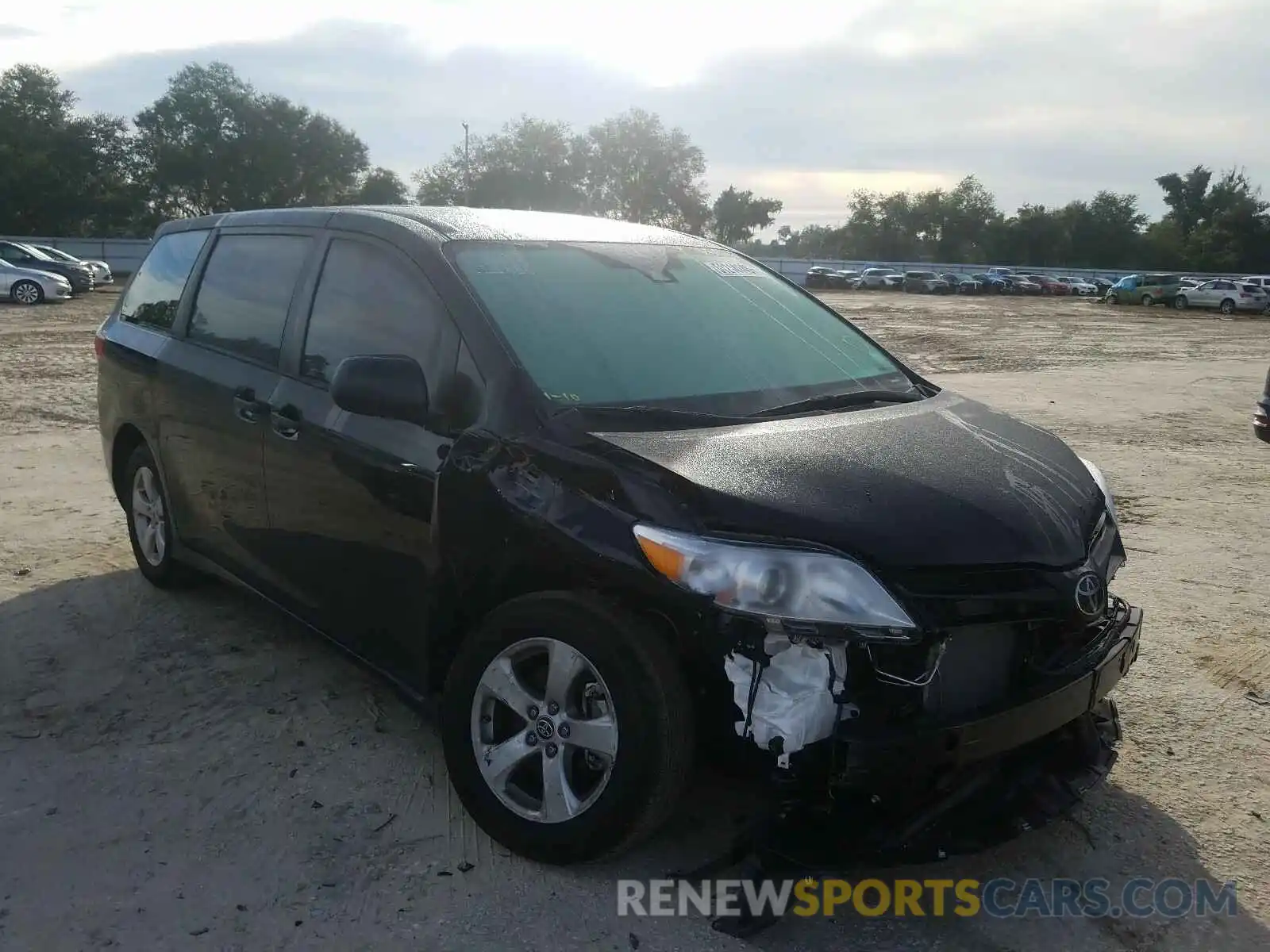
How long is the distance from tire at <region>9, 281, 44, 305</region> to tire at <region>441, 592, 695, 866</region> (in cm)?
2695

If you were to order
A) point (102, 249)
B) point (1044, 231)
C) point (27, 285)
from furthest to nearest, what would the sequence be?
point (1044, 231) → point (102, 249) → point (27, 285)

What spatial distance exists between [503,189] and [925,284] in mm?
32555

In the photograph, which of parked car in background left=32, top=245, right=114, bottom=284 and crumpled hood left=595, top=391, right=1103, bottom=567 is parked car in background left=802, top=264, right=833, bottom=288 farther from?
crumpled hood left=595, top=391, right=1103, bottom=567

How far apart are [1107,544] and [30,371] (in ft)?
43.8

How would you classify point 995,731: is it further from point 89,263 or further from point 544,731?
point 89,263

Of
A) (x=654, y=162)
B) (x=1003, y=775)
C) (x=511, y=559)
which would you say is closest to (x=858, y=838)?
(x=1003, y=775)

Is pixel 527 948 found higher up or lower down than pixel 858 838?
lower down

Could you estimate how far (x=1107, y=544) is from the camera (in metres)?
3.09

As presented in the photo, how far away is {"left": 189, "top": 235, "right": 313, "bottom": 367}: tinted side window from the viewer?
3.90 metres

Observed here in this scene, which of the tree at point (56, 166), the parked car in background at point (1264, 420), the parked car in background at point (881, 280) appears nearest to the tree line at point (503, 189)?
the tree at point (56, 166)

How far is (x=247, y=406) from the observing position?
3.85 meters

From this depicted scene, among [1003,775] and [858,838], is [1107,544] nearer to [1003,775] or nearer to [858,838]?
[1003,775]

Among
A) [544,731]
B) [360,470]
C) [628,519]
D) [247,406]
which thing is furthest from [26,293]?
[628,519]

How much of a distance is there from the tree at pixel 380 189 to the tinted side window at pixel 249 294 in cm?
6660
